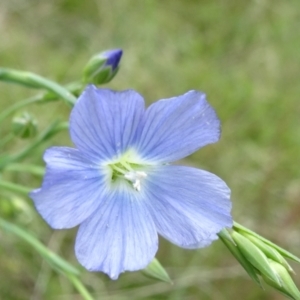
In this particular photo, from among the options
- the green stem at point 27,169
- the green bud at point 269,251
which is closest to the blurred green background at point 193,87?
the green stem at point 27,169

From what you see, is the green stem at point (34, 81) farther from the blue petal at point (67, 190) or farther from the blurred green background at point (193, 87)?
the blurred green background at point (193, 87)

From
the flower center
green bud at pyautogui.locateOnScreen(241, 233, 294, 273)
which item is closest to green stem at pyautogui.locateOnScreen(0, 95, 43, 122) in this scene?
the flower center

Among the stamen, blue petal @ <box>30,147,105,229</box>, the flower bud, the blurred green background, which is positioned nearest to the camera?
blue petal @ <box>30,147,105,229</box>

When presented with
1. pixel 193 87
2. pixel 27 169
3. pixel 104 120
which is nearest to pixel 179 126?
pixel 104 120

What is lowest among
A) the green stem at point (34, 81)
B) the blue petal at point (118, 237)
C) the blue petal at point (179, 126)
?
the blue petal at point (118, 237)

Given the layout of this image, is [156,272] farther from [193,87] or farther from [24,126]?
[193,87]

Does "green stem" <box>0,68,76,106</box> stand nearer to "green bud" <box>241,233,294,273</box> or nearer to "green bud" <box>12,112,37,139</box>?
"green bud" <box>12,112,37,139</box>

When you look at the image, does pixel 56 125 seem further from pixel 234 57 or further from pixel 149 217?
pixel 234 57
